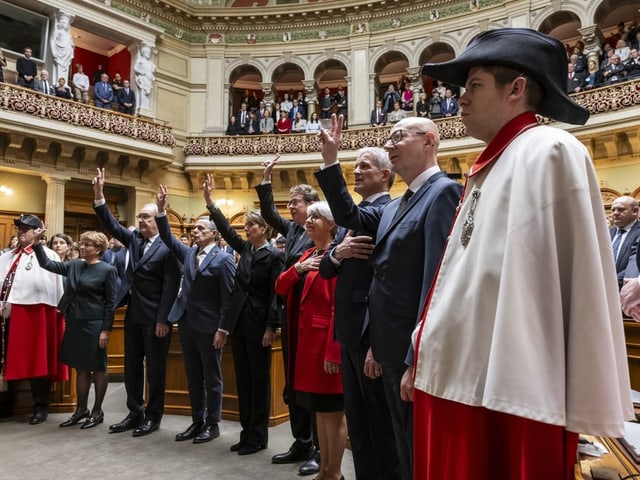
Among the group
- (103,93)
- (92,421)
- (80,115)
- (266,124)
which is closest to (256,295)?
(92,421)

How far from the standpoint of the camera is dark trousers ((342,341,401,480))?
84.6 inches

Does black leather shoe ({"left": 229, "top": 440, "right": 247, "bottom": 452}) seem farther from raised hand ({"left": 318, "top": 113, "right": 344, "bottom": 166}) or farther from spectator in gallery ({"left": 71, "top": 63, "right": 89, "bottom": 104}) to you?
spectator in gallery ({"left": 71, "top": 63, "right": 89, "bottom": 104})

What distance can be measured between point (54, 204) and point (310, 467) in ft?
33.9

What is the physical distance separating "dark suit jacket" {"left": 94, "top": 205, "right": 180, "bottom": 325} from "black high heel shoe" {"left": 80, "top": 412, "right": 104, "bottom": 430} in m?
0.82

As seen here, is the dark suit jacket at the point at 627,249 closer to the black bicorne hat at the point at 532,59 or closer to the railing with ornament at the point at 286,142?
the black bicorne hat at the point at 532,59

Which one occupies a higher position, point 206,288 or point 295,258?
point 295,258

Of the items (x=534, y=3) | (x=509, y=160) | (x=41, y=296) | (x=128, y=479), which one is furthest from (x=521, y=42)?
(x=534, y=3)

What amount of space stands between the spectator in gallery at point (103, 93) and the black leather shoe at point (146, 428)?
10.4 metres

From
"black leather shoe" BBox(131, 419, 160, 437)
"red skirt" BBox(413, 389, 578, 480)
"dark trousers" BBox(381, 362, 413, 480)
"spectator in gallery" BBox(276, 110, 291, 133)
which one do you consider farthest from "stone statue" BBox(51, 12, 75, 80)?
"red skirt" BBox(413, 389, 578, 480)

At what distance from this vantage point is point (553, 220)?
0.97m

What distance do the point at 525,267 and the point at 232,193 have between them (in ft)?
44.4

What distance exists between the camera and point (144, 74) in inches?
523

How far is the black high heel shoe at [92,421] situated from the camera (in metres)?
3.89

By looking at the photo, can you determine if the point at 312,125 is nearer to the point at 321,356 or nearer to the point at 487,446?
the point at 321,356
